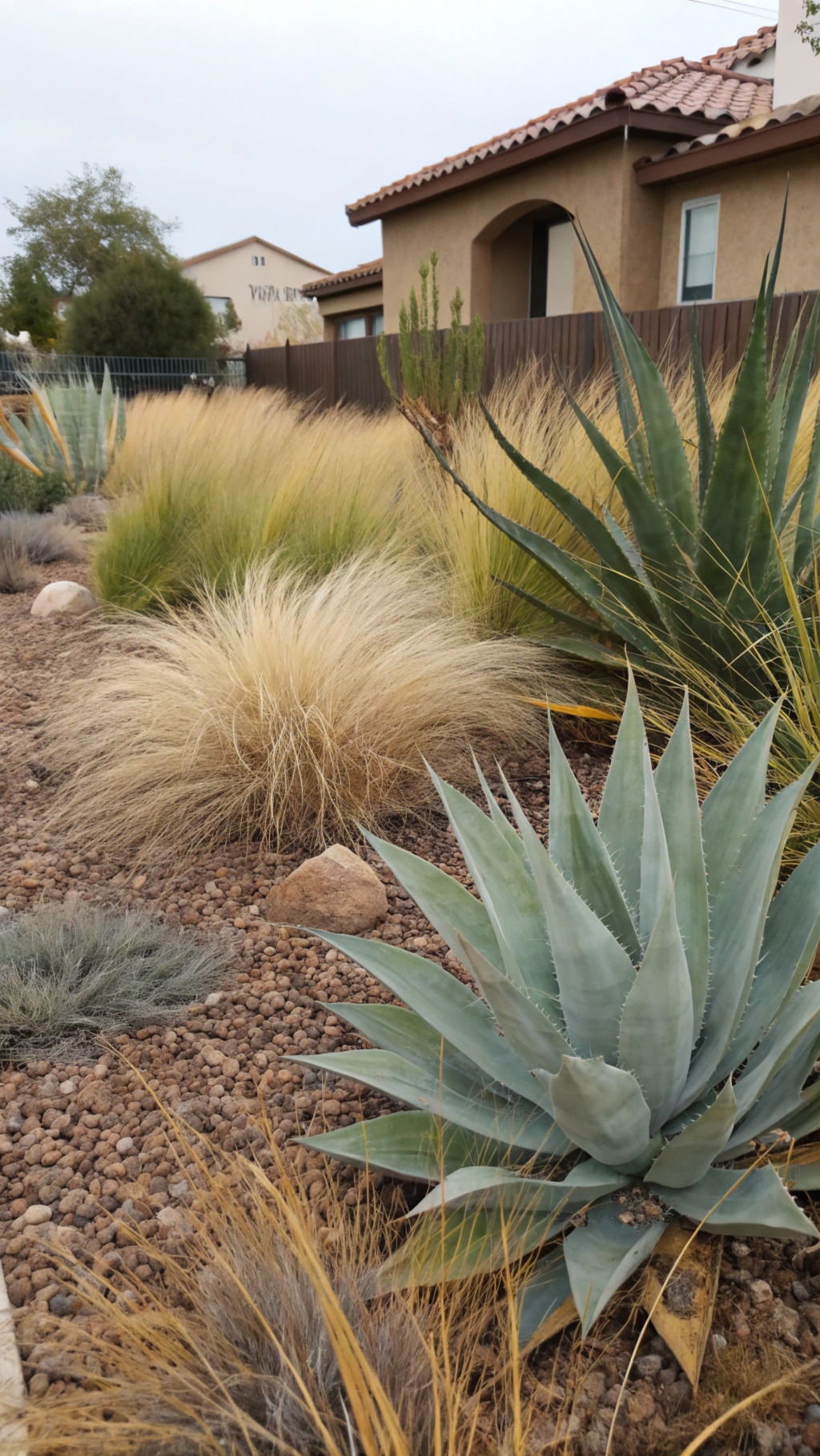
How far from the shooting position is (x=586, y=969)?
1547mm

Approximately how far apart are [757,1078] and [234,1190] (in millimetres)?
946

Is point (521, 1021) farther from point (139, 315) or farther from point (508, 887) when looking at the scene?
point (139, 315)

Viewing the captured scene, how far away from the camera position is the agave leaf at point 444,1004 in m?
1.72

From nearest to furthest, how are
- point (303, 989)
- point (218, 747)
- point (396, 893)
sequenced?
point (303, 989), point (396, 893), point (218, 747)

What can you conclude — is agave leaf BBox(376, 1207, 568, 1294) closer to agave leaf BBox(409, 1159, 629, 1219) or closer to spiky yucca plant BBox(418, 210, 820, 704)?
agave leaf BBox(409, 1159, 629, 1219)

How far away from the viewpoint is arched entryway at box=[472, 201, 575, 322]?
1521 cm

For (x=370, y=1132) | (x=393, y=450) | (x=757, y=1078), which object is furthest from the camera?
(x=393, y=450)

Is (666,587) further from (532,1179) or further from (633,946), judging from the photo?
(532,1179)

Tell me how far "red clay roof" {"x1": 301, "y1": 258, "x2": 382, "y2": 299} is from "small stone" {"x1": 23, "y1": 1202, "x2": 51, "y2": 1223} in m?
21.9

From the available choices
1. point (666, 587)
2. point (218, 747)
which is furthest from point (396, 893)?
point (666, 587)

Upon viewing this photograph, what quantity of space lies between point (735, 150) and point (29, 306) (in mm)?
34450

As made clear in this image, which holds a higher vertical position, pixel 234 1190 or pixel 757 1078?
pixel 757 1078

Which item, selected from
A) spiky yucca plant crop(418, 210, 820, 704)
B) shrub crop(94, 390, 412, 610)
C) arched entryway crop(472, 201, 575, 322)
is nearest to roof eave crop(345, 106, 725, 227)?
arched entryway crop(472, 201, 575, 322)

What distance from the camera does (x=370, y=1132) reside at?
1683 mm
